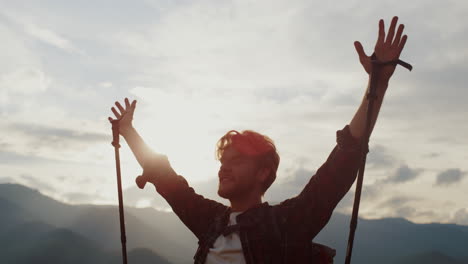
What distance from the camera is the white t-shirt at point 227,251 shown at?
16.4 feet

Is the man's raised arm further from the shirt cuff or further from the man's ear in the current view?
the man's ear

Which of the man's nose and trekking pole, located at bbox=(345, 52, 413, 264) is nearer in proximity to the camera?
trekking pole, located at bbox=(345, 52, 413, 264)

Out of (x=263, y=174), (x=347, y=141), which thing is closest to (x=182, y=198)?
(x=263, y=174)

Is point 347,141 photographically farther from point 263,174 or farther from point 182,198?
point 182,198

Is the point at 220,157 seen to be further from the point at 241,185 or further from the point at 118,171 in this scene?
the point at 118,171

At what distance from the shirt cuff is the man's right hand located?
3.21 meters

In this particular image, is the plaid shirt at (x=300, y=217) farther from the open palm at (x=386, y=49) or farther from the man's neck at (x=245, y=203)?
the open palm at (x=386, y=49)

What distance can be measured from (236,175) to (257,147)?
448 millimetres

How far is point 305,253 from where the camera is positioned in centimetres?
485

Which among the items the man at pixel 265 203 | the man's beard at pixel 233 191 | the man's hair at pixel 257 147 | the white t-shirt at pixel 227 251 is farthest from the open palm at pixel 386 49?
the white t-shirt at pixel 227 251

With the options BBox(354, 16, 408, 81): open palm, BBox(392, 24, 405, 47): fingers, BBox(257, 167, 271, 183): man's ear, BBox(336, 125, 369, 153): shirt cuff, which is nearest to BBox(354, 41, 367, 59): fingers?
Answer: BBox(354, 16, 408, 81): open palm

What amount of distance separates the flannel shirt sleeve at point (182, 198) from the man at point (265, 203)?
0.01 meters

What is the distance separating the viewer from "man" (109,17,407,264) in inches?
188

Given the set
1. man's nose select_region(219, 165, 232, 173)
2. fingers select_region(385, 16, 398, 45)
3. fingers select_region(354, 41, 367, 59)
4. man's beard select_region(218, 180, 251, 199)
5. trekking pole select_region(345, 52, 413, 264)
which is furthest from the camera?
man's nose select_region(219, 165, 232, 173)
